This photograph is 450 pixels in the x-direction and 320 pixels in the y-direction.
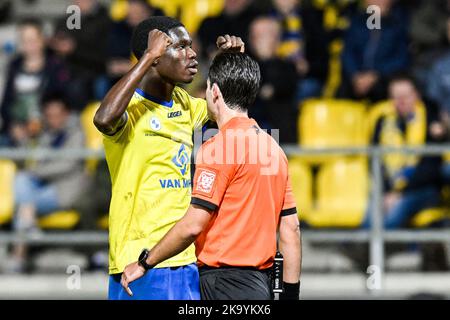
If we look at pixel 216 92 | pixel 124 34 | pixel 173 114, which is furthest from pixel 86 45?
pixel 216 92

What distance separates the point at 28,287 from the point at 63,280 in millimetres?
334

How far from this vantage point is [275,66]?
34.6ft

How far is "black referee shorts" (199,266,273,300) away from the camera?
18.0 ft

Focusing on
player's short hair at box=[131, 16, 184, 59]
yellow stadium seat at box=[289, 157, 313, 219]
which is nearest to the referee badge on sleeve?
player's short hair at box=[131, 16, 184, 59]

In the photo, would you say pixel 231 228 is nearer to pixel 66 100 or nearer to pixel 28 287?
pixel 28 287

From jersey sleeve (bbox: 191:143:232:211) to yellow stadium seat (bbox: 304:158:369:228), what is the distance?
4.62 metres

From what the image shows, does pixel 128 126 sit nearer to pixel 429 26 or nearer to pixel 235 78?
pixel 235 78

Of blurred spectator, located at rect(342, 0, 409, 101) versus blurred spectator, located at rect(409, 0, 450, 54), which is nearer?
blurred spectator, located at rect(342, 0, 409, 101)

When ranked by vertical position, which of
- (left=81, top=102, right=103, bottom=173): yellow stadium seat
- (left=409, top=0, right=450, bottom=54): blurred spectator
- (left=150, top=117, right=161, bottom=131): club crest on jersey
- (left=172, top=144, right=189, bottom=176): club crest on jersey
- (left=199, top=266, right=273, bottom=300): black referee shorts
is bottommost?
(left=199, top=266, right=273, bottom=300): black referee shorts

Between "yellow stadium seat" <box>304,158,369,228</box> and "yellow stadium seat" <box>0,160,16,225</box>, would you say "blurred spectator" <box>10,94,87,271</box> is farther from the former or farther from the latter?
"yellow stadium seat" <box>304,158,369,228</box>

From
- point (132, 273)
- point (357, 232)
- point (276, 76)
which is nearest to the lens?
point (132, 273)

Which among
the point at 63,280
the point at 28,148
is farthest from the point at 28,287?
the point at 28,148

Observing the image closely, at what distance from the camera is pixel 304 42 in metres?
11.1

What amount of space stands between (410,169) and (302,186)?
988mm
